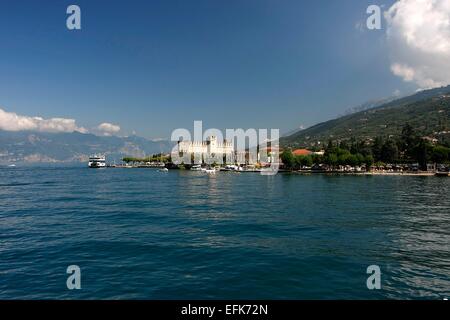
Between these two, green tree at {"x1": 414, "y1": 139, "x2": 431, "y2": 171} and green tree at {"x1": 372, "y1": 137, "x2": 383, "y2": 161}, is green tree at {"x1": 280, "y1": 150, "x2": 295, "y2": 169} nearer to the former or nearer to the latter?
green tree at {"x1": 372, "y1": 137, "x2": 383, "y2": 161}

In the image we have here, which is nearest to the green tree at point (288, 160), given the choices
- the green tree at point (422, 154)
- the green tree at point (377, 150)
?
the green tree at point (377, 150)

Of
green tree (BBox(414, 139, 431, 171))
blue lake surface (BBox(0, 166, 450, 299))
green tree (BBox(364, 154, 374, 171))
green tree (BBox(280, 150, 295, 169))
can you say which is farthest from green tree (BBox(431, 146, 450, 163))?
blue lake surface (BBox(0, 166, 450, 299))

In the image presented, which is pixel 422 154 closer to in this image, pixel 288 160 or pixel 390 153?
pixel 390 153

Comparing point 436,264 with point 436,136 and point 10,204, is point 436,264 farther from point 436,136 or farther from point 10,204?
point 436,136

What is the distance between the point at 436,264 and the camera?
1738 centimetres

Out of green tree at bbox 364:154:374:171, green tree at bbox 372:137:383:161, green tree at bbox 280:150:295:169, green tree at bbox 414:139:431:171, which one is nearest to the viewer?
green tree at bbox 414:139:431:171

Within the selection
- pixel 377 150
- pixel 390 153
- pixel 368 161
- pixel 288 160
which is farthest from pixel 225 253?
pixel 377 150

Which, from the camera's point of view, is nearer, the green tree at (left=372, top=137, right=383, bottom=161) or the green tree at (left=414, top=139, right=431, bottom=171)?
the green tree at (left=414, top=139, right=431, bottom=171)

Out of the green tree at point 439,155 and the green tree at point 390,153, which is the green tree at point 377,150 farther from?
the green tree at point 439,155

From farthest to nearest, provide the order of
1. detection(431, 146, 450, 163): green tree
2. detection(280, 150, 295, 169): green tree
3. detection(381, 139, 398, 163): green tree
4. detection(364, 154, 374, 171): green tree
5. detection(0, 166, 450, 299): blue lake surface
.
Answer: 1. detection(381, 139, 398, 163): green tree
2. detection(280, 150, 295, 169): green tree
3. detection(364, 154, 374, 171): green tree
4. detection(431, 146, 450, 163): green tree
5. detection(0, 166, 450, 299): blue lake surface

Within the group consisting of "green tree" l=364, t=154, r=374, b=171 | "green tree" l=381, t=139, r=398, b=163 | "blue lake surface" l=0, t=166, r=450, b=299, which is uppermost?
"green tree" l=381, t=139, r=398, b=163

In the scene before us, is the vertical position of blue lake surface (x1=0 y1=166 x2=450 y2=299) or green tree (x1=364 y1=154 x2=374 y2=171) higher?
Answer: green tree (x1=364 y1=154 x2=374 y2=171)
